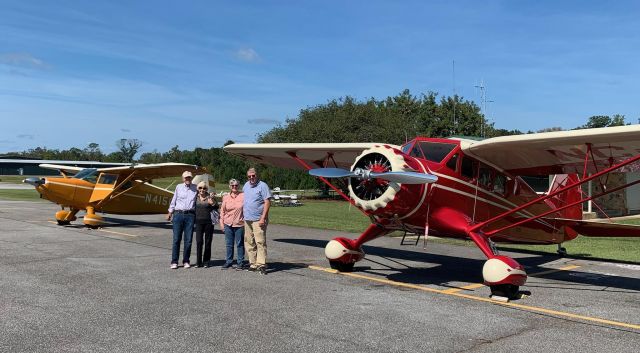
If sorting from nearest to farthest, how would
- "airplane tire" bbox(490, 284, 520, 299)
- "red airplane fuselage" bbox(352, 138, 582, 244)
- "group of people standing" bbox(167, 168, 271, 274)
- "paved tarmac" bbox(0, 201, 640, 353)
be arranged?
"paved tarmac" bbox(0, 201, 640, 353) → "airplane tire" bbox(490, 284, 520, 299) → "red airplane fuselage" bbox(352, 138, 582, 244) → "group of people standing" bbox(167, 168, 271, 274)

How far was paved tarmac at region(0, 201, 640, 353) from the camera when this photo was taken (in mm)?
5145

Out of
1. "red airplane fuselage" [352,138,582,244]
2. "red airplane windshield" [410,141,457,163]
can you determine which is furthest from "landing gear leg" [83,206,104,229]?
"red airplane windshield" [410,141,457,163]

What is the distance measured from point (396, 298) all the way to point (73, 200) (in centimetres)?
1411

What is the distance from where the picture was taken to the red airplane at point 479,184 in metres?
7.57

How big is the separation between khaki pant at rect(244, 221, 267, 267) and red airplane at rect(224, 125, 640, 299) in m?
1.29

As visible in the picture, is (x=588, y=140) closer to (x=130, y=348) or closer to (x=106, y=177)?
(x=130, y=348)

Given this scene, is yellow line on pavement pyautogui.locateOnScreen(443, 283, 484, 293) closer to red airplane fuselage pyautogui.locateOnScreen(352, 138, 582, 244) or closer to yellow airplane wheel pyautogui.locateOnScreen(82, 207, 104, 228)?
red airplane fuselage pyautogui.locateOnScreen(352, 138, 582, 244)

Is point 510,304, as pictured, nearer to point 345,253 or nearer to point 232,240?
point 345,253

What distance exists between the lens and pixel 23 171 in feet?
422

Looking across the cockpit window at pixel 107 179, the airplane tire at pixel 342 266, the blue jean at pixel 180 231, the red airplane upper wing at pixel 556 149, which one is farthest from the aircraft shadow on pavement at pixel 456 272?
the cockpit window at pixel 107 179

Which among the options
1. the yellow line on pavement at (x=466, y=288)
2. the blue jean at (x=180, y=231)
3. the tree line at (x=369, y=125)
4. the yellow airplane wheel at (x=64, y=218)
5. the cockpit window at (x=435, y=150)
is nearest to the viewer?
the yellow line on pavement at (x=466, y=288)

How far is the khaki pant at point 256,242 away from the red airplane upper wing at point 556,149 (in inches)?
155

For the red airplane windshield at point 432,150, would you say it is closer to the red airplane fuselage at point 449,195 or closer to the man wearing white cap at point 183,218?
the red airplane fuselage at point 449,195

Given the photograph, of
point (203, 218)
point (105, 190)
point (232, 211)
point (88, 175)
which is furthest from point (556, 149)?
point (88, 175)
